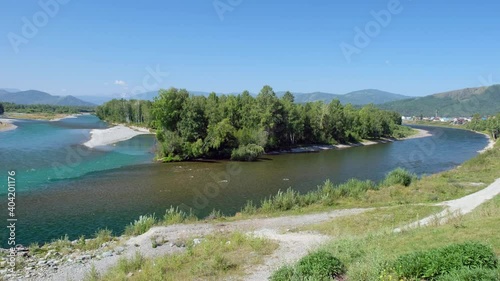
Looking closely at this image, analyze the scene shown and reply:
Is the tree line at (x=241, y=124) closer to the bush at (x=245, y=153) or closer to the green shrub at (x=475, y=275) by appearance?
the bush at (x=245, y=153)

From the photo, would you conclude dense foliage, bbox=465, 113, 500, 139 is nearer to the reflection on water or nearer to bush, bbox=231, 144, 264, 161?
the reflection on water

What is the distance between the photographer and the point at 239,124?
73625 millimetres

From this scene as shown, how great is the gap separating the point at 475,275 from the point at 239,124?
66893 mm

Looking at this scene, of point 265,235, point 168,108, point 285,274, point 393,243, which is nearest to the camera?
point 285,274

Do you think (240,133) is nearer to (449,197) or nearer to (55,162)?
(55,162)

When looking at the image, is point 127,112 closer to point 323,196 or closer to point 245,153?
point 245,153

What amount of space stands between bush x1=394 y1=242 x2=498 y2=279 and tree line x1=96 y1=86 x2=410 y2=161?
53973 millimetres

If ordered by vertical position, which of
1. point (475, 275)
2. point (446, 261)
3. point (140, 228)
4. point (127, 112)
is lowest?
point (140, 228)

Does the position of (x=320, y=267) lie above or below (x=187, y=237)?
above

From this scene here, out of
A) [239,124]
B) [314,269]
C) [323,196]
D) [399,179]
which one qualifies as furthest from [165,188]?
[239,124]

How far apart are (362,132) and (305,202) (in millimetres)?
79209

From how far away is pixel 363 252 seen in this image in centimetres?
1202

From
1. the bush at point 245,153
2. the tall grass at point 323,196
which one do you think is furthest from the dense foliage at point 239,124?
→ the tall grass at point 323,196

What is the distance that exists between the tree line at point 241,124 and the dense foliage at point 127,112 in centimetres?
5564
